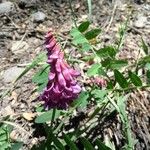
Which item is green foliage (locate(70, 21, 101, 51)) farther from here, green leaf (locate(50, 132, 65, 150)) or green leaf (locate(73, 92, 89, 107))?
green leaf (locate(50, 132, 65, 150))

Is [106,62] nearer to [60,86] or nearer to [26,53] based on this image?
[60,86]

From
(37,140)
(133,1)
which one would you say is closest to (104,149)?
(37,140)

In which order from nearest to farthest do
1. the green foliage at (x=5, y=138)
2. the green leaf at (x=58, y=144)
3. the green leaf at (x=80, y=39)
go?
the green leaf at (x=58, y=144) → the green foliage at (x=5, y=138) → the green leaf at (x=80, y=39)

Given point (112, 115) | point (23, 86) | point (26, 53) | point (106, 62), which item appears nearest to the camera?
point (106, 62)

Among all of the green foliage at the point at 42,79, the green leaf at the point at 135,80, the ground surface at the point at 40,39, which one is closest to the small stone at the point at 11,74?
the ground surface at the point at 40,39

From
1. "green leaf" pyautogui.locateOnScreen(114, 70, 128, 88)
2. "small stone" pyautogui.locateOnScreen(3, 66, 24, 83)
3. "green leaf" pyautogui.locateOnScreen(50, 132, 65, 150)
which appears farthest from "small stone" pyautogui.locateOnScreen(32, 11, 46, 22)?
"green leaf" pyautogui.locateOnScreen(50, 132, 65, 150)

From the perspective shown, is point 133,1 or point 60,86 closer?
point 60,86

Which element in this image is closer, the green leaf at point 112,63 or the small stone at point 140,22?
the green leaf at point 112,63

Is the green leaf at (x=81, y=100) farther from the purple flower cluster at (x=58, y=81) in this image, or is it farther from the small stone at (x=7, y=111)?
the small stone at (x=7, y=111)
